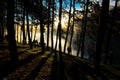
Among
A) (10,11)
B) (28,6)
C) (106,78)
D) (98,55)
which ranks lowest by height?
(106,78)

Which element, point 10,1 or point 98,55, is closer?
point 10,1

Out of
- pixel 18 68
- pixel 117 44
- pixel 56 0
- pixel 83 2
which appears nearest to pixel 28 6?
pixel 56 0

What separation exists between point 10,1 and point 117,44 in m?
50.2

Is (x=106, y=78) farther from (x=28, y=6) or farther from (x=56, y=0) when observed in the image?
(x=56, y=0)

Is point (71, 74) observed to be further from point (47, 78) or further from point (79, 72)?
point (47, 78)

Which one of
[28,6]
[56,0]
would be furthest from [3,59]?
[56,0]

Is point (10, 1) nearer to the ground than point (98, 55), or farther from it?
farther from it

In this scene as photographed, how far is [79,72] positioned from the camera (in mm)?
15562

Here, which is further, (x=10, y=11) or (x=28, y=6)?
(x=28, y=6)

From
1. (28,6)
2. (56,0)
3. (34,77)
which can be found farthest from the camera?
(56,0)

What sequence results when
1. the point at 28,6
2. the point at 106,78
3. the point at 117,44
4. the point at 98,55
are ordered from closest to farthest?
the point at 106,78 → the point at 98,55 → the point at 28,6 → the point at 117,44

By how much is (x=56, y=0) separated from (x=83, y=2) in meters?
3.70

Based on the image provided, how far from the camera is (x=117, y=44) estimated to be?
6125 centimetres

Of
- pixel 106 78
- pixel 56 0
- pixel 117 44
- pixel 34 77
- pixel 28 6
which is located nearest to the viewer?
pixel 34 77
